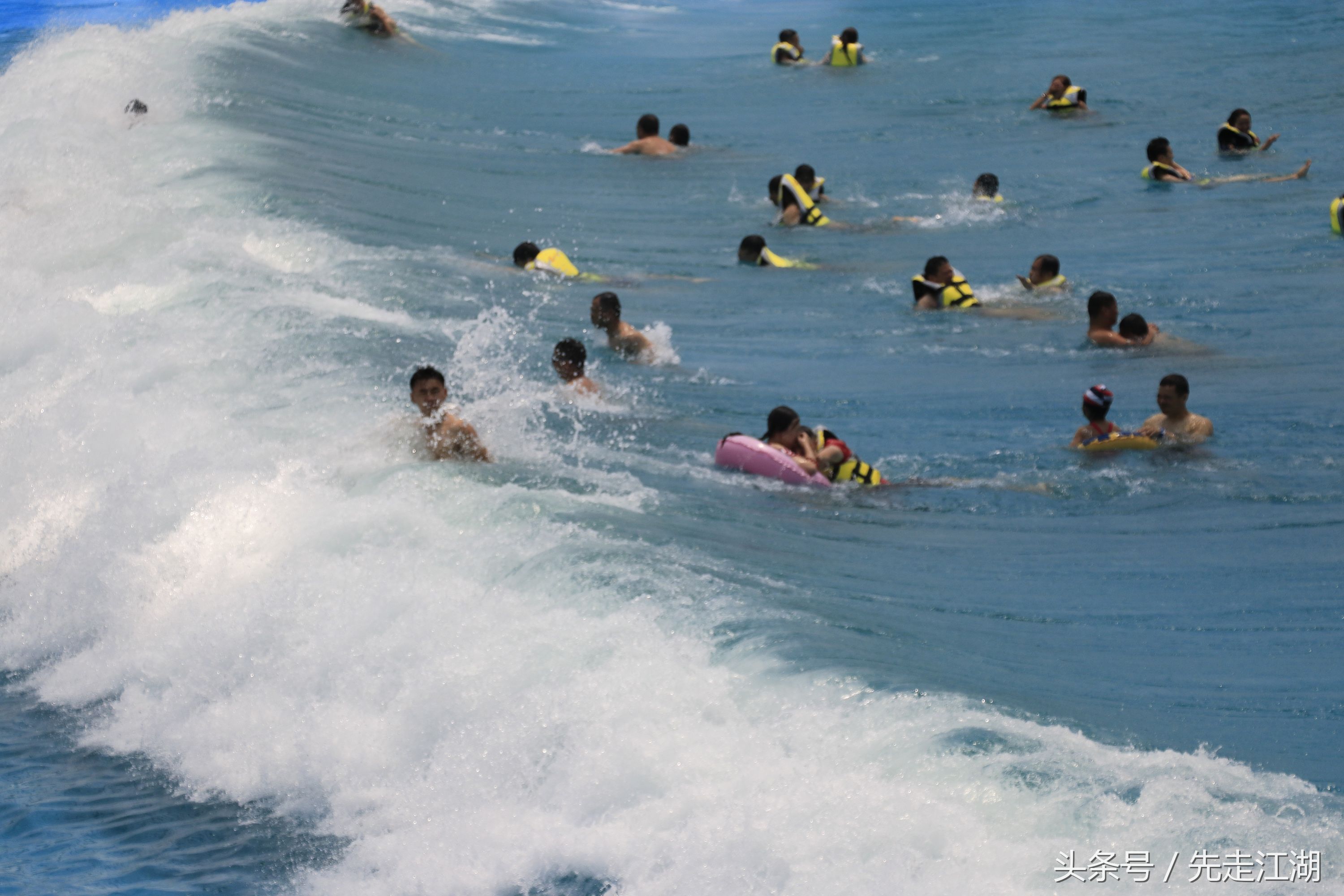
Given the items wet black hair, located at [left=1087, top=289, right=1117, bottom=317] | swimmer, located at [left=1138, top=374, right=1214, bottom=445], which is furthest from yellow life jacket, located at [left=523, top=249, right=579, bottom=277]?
swimmer, located at [left=1138, top=374, right=1214, bottom=445]

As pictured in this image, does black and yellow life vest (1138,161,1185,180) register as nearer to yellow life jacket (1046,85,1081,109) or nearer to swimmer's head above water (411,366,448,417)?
yellow life jacket (1046,85,1081,109)

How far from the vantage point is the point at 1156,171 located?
13.9 meters

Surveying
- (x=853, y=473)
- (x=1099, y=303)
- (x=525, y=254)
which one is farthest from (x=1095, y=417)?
(x=525, y=254)

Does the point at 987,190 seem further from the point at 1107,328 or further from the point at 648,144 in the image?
the point at 648,144

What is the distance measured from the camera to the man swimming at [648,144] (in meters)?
16.3

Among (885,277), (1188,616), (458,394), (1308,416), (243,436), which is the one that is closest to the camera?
(1188,616)

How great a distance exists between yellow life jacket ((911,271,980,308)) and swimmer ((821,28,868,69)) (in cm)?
1116

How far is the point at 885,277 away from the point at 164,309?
5.74 meters

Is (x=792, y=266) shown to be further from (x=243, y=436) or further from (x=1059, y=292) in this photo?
(x=243, y=436)

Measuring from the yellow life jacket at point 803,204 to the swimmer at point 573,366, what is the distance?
5139 millimetres

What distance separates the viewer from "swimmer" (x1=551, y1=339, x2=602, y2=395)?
8.78 m

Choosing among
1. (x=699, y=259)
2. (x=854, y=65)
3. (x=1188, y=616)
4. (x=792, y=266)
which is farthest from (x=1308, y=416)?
(x=854, y=65)

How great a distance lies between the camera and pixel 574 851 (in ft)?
15.0

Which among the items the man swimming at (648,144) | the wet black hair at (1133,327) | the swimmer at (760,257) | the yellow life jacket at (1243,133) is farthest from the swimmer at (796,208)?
the yellow life jacket at (1243,133)
